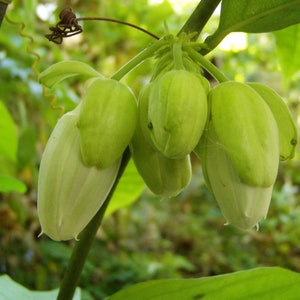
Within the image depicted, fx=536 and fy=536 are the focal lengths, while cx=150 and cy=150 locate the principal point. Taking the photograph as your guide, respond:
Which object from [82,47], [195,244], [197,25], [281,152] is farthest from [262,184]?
[195,244]

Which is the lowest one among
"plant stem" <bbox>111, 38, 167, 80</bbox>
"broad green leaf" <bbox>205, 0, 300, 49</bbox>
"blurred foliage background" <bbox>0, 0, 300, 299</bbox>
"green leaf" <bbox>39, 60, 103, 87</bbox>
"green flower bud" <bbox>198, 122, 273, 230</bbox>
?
"blurred foliage background" <bbox>0, 0, 300, 299</bbox>

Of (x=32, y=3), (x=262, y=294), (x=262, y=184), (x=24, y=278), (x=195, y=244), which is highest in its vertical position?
(x=32, y=3)

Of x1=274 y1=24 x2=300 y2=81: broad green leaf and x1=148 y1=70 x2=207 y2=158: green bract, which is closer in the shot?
x1=148 y1=70 x2=207 y2=158: green bract

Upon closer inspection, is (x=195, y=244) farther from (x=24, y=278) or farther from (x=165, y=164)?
(x=165, y=164)

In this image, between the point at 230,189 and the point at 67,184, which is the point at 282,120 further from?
the point at 67,184

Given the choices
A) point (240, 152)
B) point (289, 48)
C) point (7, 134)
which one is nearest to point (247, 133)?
point (240, 152)

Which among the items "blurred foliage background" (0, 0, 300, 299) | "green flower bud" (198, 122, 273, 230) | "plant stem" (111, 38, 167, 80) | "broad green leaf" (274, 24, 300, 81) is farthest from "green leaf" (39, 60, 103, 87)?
"broad green leaf" (274, 24, 300, 81)

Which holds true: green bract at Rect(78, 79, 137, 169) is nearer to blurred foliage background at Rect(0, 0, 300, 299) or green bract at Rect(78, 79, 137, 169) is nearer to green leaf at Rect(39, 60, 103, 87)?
green leaf at Rect(39, 60, 103, 87)
